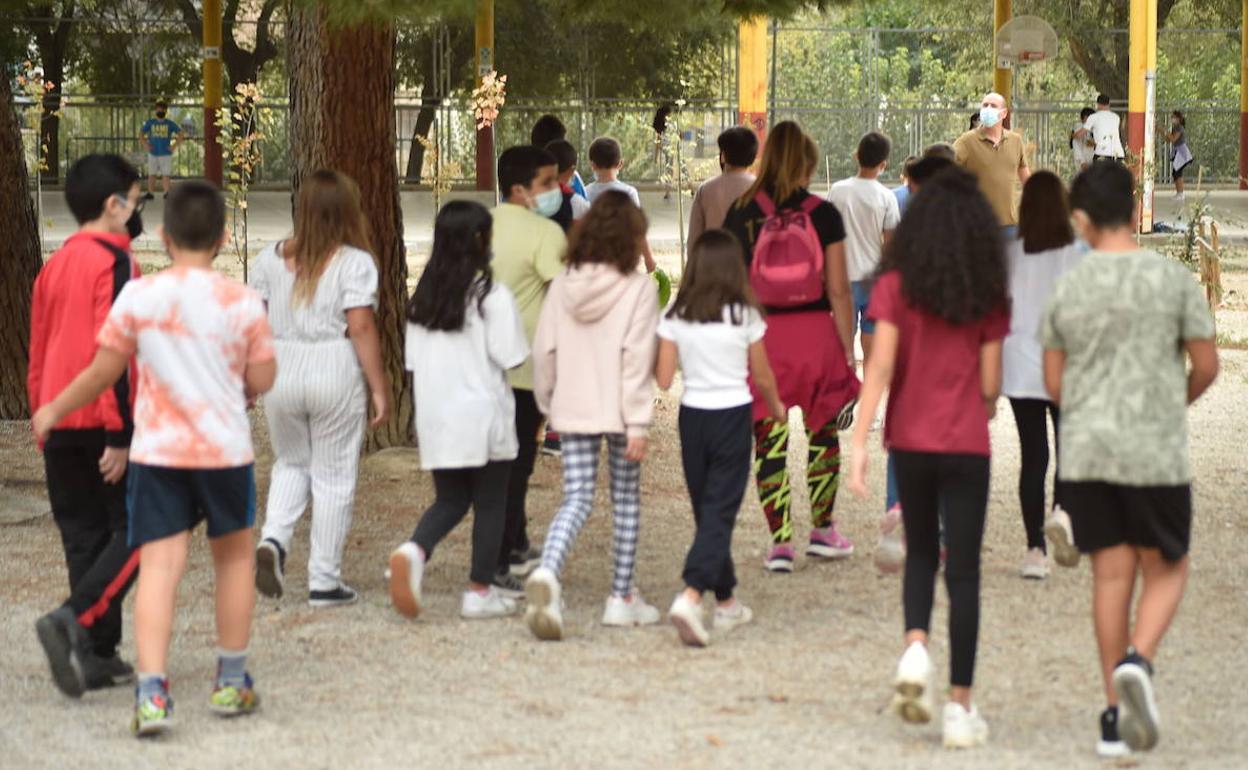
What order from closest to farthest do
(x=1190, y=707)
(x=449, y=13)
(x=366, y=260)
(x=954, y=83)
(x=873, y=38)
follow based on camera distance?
(x=1190, y=707) < (x=366, y=260) < (x=449, y=13) < (x=873, y=38) < (x=954, y=83)

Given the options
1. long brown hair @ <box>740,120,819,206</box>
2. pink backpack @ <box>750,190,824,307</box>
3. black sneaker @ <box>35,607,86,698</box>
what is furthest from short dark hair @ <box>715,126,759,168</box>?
black sneaker @ <box>35,607,86,698</box>

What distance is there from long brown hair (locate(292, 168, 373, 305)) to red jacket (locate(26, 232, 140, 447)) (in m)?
1.04

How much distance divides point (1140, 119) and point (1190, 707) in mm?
24195

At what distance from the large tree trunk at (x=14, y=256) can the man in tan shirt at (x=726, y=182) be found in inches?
181

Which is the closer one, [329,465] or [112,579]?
[112,579]

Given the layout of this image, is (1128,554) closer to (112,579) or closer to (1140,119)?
(112,579)

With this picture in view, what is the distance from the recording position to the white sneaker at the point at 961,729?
5.27 meters

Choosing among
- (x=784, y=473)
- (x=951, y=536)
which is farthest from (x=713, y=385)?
(x=951, y=536)

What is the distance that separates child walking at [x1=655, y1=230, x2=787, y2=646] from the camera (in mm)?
6438

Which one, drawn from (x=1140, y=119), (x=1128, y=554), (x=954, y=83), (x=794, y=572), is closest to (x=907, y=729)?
(x=1128, y=554)

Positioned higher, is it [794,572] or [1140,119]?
[1140,119]

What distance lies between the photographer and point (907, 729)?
5.48 meters

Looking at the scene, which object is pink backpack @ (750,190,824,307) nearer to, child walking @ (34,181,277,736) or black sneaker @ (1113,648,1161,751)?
child walking @ (34,181,277,736)

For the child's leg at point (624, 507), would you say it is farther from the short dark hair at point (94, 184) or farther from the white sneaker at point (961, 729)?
the short dark hair at point (94, 184)
